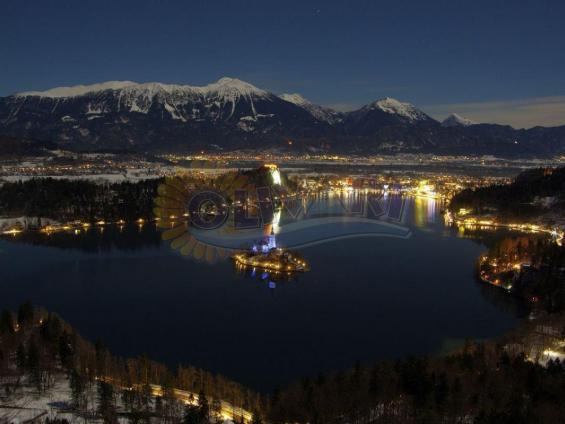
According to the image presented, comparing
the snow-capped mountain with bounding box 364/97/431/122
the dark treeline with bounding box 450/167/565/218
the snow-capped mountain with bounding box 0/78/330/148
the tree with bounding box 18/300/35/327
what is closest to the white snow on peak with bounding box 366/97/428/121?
the snow-capped mountain with bounding box 364/97/431/122

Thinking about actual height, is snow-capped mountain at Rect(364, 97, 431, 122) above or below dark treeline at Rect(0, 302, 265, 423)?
above

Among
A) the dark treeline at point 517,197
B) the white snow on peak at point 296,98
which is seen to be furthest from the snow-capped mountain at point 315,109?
the dark treeline at point 517,197

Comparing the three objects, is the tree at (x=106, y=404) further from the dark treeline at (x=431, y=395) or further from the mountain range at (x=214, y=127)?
the mountain range at (x=214, y=127)

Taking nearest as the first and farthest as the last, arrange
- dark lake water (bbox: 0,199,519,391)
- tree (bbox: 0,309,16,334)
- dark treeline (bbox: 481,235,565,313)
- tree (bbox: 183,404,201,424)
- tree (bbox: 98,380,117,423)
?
1. tree (bbox: 183,404,201,424)
2. tree (bbox: 98,380,117,423)
3. tree (bbox: 0,309,16,334)
4. dark lake water (bbox: 0,199,519,391)
5. dark treeline (bbox: 481,235,565,313)

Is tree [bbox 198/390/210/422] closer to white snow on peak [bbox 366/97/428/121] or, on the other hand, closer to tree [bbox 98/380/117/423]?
tree [bbox 98/380/117/423]

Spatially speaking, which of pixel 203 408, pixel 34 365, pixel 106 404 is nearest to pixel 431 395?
pixel 203 408

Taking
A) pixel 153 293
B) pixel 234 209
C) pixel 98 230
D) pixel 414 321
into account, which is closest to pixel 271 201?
pixel 234 209
